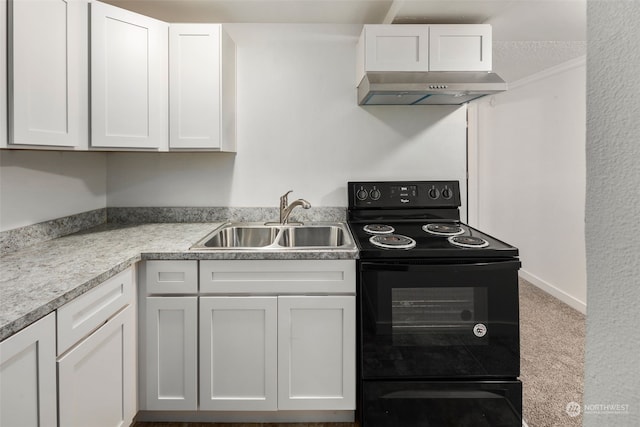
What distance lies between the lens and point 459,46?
2.11 m

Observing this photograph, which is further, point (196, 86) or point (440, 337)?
point (196, 86)

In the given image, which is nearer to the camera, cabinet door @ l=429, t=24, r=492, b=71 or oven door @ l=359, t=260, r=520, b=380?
oven door @ l=359, t=260, r=520, b=380

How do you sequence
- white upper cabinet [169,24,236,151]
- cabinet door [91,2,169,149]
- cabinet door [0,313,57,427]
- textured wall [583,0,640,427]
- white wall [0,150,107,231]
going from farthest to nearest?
white upper cabinet [169,24,236,151] < cabinet door [91,2,169,149] < white wall [0,150,107,231] < cabinet door [0,313,57,427] < textured wall [583,0,640,427]

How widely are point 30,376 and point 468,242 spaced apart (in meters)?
1.70

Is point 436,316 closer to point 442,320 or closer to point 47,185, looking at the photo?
point 442,320

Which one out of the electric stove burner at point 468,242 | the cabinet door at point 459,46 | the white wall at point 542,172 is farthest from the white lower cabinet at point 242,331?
the white wall at point 542,172

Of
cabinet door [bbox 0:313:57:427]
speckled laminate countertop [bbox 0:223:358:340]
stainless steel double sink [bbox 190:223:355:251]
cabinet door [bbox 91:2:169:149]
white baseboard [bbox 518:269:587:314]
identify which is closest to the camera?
cabinet door [bbox 0:313:57:427]

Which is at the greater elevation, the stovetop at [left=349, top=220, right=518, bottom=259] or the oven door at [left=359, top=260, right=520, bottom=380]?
the stovetop at [left=349, top=220, right=518, bottom=259]

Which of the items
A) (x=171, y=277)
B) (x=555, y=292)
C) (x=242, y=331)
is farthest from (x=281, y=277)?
(x=555, y=292)

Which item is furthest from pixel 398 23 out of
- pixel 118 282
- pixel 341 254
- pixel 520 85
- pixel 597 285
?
pixel 520 85

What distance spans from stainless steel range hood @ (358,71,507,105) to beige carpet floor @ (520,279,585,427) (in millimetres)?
1648

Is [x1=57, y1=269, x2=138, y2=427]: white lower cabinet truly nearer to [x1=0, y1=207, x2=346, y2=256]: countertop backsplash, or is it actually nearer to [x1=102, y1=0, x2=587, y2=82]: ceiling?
[x1=0, y1=207, x2=346, y2=256]: countertop backsplash

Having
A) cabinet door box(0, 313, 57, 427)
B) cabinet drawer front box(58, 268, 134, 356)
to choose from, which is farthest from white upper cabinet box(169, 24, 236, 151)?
cabinet door box(0, 313, 57, 427)

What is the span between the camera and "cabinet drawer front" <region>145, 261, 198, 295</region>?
5.71ft
